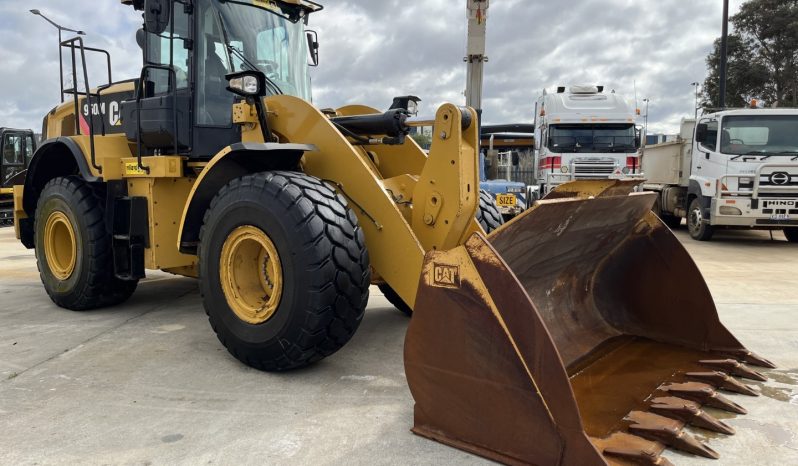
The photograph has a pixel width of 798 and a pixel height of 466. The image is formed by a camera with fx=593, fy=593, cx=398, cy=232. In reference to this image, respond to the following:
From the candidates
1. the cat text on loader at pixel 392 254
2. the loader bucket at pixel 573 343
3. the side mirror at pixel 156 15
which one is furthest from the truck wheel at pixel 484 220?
the side mirror at pixel 156 15

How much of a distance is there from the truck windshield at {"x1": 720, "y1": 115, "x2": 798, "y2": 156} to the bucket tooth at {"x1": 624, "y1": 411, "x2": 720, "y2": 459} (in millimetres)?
9661

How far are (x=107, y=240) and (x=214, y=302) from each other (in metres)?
1.95

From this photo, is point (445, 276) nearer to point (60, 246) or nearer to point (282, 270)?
point (282, 270)

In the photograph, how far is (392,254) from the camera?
3480mm

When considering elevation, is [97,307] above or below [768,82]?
below

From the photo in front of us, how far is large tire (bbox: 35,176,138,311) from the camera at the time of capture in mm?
5062

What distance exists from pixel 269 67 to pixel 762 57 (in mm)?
32462

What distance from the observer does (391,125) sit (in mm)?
4047

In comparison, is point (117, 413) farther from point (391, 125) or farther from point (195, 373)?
point (391, 125)

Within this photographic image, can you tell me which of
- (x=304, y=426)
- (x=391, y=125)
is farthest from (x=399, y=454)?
(x=391, y=125)

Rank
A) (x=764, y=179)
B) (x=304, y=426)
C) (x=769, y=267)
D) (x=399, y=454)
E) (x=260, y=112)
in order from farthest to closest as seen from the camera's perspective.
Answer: (x=764, y=179)
(x=769, y=267)
(x=260, y=112)
(x=304, y=426)
(x=399, y=454)

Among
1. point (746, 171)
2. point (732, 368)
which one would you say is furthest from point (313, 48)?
point (746, 171)

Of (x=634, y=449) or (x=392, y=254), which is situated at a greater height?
(x=392, y=254)

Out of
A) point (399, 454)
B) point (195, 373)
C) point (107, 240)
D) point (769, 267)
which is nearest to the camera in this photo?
point (399, 454)
